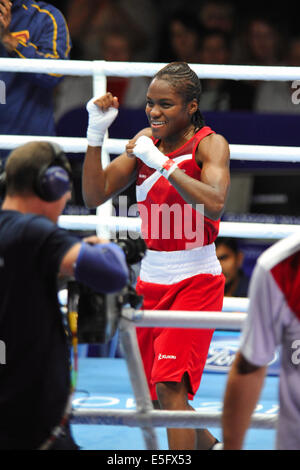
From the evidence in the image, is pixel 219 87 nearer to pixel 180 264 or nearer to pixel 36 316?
pixel 180 264

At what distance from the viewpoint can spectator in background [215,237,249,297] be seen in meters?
4.13

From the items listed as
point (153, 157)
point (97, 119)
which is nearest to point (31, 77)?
point (97, 119)

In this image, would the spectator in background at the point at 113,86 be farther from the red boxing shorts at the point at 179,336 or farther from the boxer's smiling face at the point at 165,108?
the red boxing shorts at the point at 179,336

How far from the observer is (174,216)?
2.34m

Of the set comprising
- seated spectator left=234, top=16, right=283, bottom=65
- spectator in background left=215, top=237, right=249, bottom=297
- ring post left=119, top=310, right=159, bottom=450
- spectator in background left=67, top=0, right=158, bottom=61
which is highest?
spectator in background left=67, top=0, right=158, bottom=61

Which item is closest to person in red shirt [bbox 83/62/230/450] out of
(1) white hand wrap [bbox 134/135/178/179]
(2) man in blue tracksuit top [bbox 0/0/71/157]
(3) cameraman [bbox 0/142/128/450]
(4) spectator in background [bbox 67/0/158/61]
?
(1) white hand wrap [bbox 134/135/178/179]

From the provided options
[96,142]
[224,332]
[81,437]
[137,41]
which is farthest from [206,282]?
[137,41]

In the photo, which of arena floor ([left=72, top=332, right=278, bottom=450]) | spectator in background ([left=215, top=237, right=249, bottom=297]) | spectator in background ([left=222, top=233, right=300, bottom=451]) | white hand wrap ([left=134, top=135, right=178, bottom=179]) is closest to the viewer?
spectator in background ([left=222, top=233, right=300, bottom=451])

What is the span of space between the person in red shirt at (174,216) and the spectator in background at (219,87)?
2199mm

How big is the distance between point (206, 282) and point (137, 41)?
13.2 feet

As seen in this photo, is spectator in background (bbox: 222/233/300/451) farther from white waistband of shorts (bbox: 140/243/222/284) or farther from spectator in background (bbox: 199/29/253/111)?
spectator in background (bbox: 199/29/253/111)

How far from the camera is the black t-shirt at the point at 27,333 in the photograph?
1.51 metres

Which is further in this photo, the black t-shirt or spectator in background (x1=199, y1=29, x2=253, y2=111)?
spectator in background (x1=199, y1=29, x2=253, y2=111)

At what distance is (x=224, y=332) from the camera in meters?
3.73
